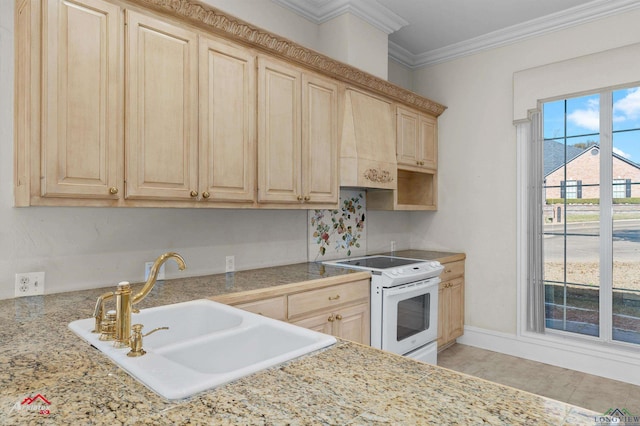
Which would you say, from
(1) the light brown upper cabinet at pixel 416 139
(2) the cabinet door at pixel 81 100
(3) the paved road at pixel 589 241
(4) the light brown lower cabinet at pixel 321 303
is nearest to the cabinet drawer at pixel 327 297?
(4) the light brown lower cabinet at pixel 321 303

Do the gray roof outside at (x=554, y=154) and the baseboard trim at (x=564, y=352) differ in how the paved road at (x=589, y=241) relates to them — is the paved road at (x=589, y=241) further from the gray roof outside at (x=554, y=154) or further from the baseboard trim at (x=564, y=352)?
the baseboard trim at (x=564, y=352)

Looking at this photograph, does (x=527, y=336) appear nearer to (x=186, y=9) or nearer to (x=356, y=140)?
(x=356, y=140)

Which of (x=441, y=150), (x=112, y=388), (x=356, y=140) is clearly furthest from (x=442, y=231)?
(x=112, y=388)

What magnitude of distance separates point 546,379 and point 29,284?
3.57m

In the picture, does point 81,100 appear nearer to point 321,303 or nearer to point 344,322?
point 321,303

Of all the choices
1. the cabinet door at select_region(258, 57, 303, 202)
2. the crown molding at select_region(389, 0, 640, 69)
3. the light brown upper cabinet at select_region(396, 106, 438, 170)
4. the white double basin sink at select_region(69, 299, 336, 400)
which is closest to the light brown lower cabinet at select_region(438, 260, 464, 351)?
the light brown upper cabinet at select_region(396, 106, 438, 170)

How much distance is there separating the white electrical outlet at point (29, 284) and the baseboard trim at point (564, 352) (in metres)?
3.57

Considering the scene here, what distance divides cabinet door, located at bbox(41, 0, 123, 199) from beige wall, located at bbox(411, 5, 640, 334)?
10.6 feet

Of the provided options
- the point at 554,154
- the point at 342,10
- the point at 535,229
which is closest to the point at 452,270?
the point at 535,229

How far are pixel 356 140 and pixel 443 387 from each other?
92.2 inches

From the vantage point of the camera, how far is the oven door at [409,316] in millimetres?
2689

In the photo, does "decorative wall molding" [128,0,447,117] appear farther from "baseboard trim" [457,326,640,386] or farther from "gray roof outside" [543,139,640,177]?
"baseboard trim" [457,326,640,386]

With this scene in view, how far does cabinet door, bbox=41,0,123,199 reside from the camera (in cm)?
162

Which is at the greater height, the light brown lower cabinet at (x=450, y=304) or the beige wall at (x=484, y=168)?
the beige wall at (x=484, y=168)
